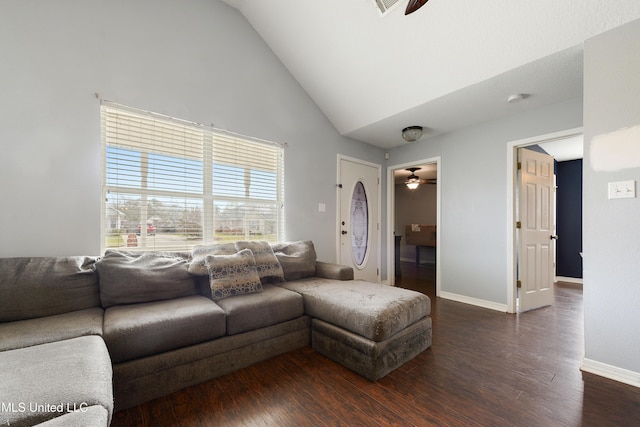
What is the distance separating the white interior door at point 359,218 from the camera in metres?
4.12

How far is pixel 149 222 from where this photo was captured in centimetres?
250

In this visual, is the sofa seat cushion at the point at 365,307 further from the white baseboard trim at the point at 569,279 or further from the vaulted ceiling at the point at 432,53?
the white baseboard trim at the point at 569,279

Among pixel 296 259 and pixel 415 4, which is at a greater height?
pixel 415 4

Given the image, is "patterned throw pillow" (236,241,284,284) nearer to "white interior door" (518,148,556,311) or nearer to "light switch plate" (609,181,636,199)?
"light switch plate" (609,181,636,199)

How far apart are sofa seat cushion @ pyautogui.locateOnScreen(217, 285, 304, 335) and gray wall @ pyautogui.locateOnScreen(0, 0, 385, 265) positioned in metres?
1.31

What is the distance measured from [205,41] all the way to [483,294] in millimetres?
4569

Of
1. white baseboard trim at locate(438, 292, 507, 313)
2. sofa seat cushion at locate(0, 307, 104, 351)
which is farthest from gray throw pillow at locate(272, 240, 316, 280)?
white baseboard trim at locate(438, 292, 507, 313)

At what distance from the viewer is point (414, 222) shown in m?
8.03

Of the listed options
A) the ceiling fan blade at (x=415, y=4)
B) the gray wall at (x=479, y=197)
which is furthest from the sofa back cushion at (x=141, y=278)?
the gray wall at (x=479, y=197)

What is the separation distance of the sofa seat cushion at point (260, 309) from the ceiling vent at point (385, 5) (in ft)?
8.96

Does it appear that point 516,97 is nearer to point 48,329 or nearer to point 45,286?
point 48,329

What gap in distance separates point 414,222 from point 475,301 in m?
4.62

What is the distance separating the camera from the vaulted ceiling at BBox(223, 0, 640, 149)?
6.61 feet

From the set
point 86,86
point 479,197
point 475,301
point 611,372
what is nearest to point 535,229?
point 479,197
